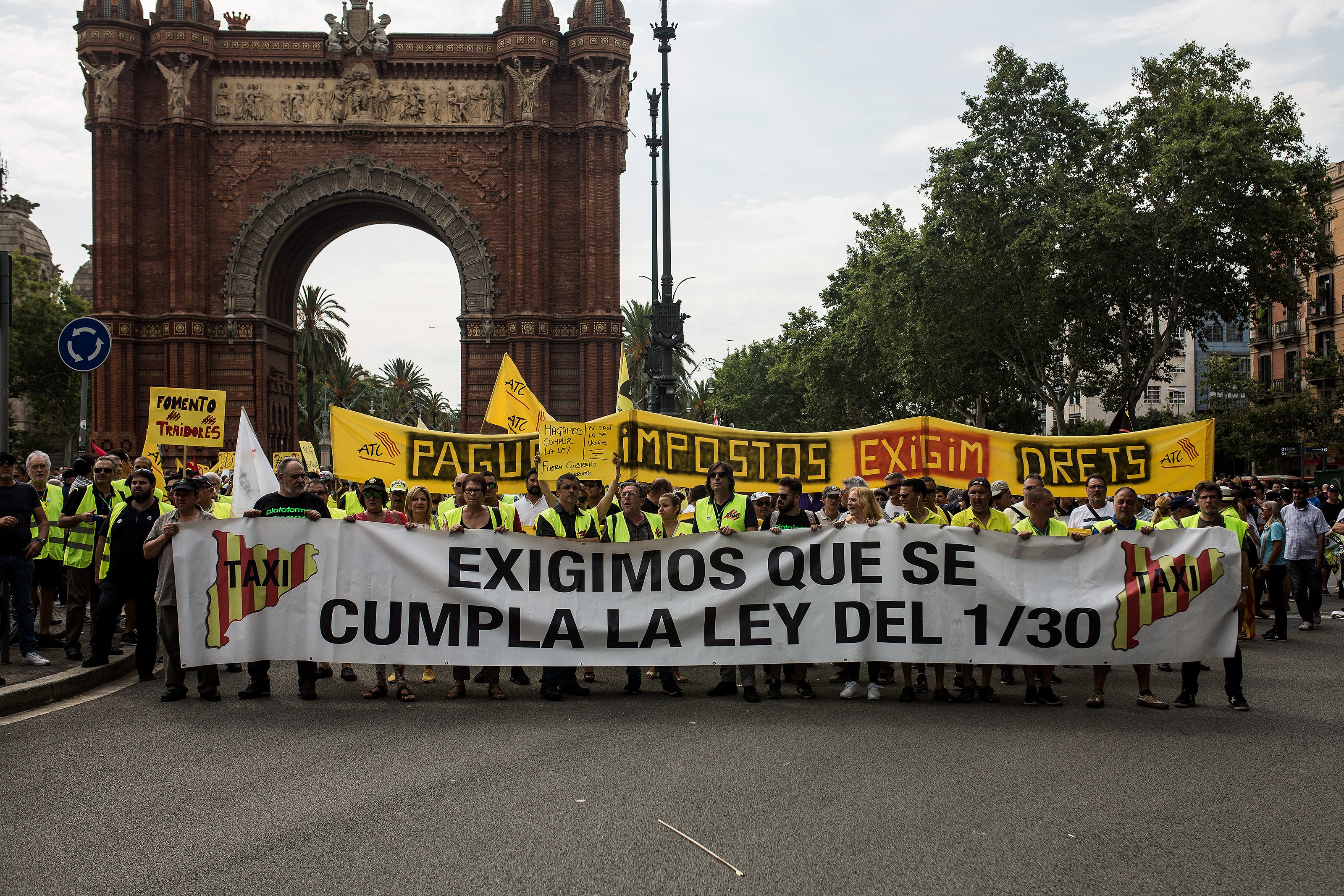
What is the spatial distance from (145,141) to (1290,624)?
36.1 metres

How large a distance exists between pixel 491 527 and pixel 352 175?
1206 inches

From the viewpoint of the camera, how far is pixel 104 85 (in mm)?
36156

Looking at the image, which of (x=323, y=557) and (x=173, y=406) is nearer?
(x=323, y=557)

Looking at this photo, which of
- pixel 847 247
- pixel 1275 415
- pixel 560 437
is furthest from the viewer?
pixel 847 247

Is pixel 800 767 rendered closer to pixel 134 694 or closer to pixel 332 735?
pixel 332 735

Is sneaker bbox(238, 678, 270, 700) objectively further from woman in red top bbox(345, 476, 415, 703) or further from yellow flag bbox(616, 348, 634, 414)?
yellow flag bbox(616, 348, 634, 414)

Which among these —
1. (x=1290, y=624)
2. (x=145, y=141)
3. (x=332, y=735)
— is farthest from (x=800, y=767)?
(x=145, y=141)

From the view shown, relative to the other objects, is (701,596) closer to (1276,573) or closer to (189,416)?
(1276,573)

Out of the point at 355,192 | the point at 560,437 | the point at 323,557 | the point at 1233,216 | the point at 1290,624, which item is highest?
the point at 355,192

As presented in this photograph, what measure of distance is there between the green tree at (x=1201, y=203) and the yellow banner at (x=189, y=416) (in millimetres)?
24021

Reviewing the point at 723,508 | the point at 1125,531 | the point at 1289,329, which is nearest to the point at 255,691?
the point at 723,508

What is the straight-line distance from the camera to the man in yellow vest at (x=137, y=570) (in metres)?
9.42

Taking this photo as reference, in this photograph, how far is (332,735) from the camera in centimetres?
738

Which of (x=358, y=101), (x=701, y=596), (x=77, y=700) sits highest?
(x=358, y=101)
